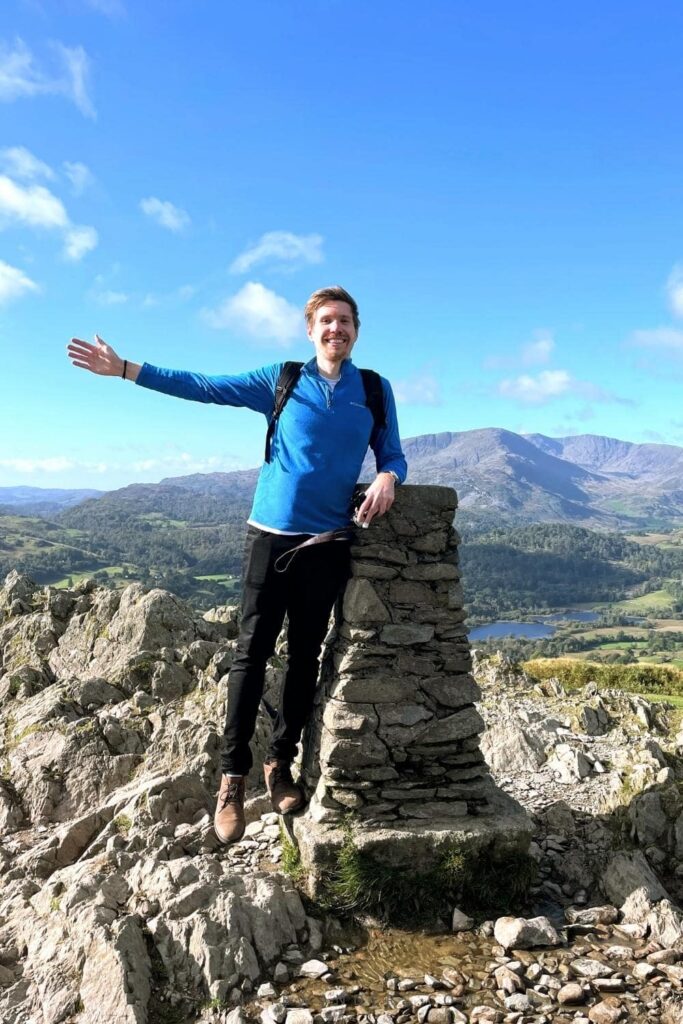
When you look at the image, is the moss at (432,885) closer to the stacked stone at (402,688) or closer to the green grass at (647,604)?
the stacked stone at (402,688)

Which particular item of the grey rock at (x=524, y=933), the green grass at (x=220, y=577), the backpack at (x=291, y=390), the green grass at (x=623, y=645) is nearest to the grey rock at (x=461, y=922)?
the grey rock at (x=524, y=933)

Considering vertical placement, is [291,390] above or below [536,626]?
above

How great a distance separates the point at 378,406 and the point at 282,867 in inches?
172

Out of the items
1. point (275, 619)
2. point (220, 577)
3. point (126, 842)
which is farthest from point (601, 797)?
point (220, 577)

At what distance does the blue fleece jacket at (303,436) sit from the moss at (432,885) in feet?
9.43

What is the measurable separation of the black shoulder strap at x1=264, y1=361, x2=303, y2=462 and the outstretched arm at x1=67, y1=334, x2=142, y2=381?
47.3 inches

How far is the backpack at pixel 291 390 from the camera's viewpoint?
19.0ft

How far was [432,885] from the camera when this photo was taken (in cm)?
574

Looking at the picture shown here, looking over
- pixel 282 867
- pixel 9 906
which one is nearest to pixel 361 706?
pixel 282 867

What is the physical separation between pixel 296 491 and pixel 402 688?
7.14 feet

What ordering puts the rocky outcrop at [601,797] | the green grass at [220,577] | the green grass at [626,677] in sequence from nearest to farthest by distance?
the rocky outcrop at [601,797] → the green grass at [626,677] → the green grass at [220,577]

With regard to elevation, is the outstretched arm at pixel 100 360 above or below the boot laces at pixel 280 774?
above

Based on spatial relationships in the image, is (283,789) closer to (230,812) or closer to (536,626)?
(230,812)

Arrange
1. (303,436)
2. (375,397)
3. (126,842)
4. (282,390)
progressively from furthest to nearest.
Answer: (126,842)
(375,397)
(282,390)
(303,436)
